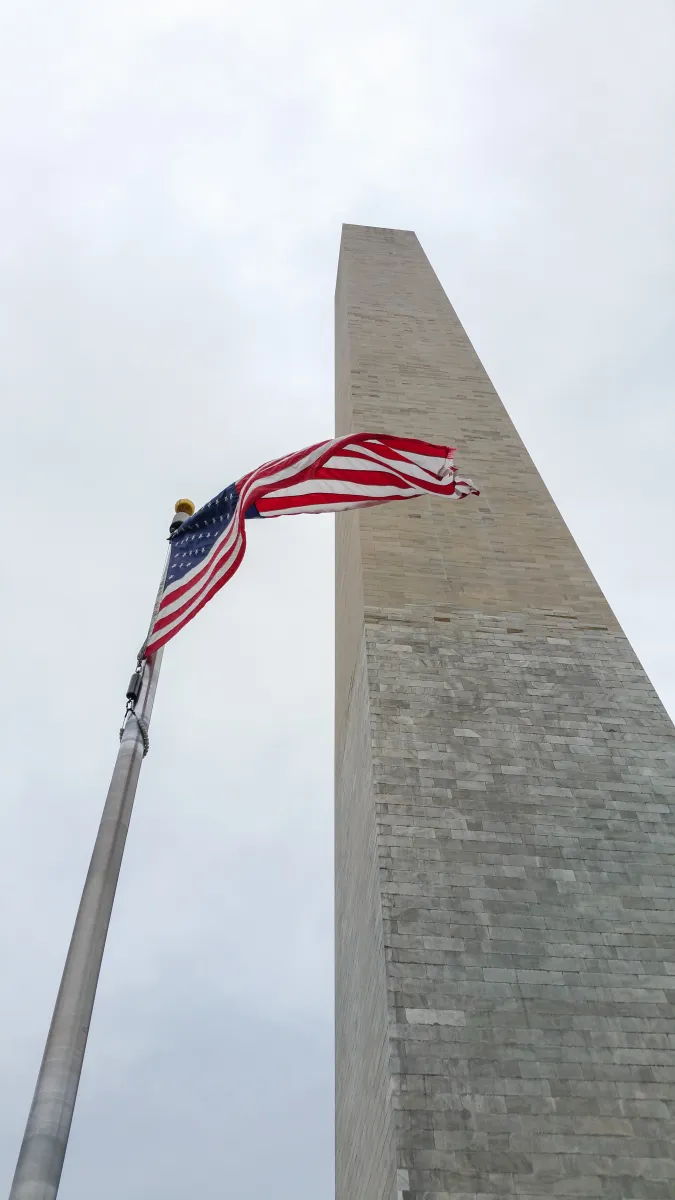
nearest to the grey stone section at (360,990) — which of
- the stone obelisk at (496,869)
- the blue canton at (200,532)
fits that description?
the stone obelisk at (496,869)

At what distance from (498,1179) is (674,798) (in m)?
5.09

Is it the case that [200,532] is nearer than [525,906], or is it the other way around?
[200,532]

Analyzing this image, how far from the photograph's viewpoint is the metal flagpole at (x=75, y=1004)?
4805 mm

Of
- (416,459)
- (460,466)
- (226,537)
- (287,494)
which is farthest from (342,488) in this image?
(460,466)

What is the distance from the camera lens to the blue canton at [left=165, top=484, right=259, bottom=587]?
8.31m

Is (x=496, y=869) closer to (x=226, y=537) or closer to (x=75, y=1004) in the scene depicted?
(x=226, y=537)

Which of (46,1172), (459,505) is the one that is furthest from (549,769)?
(46,1172)

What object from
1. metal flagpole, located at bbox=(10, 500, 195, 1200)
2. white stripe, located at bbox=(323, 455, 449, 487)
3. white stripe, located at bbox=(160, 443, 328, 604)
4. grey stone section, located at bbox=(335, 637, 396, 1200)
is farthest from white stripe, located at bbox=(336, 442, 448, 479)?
metal flagpole, located at bbox=(10, 500, 195, 1200)

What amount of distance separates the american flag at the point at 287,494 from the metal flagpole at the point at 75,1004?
1.26m

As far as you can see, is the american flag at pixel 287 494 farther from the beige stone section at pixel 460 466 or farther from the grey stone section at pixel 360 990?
the beige stone section at pixel 460 466

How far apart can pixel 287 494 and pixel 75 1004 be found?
5103 mm

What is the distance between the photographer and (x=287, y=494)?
9.06 m

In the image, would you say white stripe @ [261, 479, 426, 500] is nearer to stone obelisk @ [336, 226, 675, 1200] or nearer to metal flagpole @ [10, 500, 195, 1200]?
metal flagpole @ [10, 500, 195, 1200]

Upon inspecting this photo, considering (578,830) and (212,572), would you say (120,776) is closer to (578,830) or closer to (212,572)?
(212,572)
